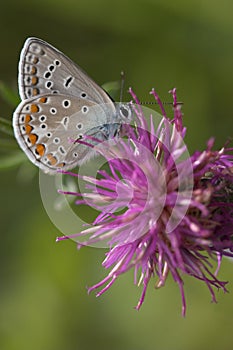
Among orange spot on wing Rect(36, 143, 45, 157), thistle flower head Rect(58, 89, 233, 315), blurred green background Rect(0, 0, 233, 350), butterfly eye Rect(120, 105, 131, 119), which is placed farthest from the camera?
blurred green background Rect(0, 0, 233, 350)

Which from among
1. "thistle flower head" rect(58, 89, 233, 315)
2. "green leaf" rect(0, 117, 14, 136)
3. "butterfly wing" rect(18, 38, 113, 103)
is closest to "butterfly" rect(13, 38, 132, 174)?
"butterfly wing" rect(18, 38, 113, 103)

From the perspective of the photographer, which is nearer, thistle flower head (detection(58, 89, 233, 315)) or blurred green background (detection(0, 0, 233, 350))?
thistle flower head (detection(58, 89, 233, 315))

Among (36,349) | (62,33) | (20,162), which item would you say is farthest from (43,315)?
(62,33)

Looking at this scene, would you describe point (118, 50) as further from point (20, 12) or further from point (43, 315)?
point (43, 315)

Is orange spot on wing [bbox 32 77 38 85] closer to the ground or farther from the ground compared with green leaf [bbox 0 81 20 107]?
farther from the ground

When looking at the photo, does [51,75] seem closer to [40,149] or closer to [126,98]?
[40,149]

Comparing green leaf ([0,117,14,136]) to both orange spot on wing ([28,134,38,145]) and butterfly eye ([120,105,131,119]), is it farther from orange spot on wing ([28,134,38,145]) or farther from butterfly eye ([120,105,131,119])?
butterfly eye ([120,105,131,119])
